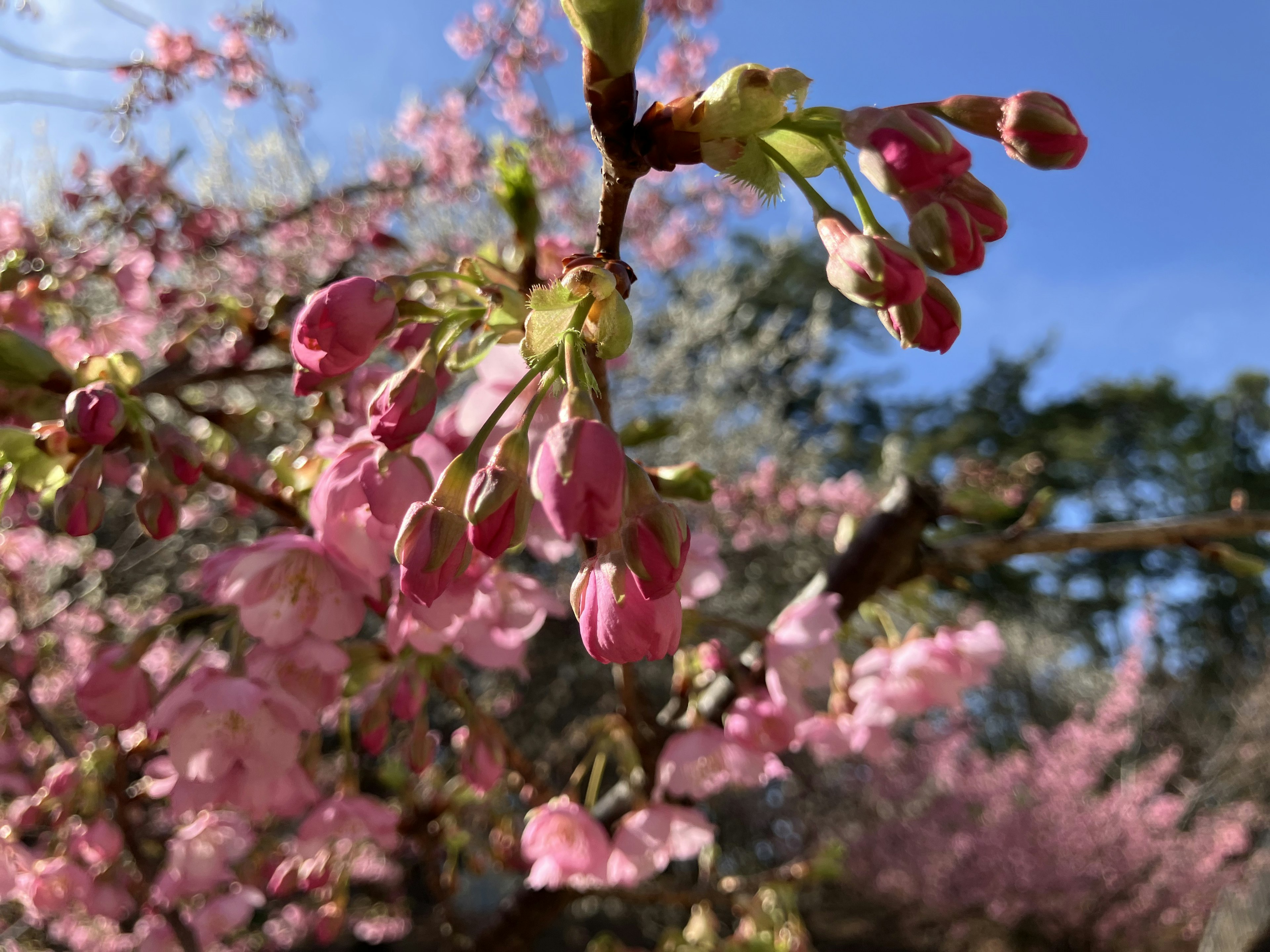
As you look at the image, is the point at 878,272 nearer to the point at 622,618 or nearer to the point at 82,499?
the point at 622,618

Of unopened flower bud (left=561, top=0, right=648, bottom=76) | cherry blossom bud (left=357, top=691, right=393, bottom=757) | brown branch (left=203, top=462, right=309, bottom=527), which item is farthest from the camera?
cherry blossom bud (left=357, top=691, right=393, bottom=757)

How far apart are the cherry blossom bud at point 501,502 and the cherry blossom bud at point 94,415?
32 centimetres

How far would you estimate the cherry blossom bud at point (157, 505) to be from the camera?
648mm

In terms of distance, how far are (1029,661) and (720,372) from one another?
4.41 metres

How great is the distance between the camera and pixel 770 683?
3.14 ft

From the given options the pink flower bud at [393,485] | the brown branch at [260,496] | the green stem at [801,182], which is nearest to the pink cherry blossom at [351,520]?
the pink flower bud at [393,485]

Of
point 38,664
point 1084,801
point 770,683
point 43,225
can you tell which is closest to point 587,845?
point 770,683

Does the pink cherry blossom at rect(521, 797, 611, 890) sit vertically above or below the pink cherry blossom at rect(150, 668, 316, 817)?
below

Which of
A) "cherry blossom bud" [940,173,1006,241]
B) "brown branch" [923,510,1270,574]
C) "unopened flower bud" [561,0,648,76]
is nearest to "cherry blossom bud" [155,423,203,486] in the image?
"unopened flower bud" [561,0,648,76]

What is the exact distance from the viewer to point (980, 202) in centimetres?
43

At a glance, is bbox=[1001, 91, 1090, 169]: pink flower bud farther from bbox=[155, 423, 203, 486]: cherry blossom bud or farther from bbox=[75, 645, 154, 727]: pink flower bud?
bbox=[75, 645, 154, 727]: pink flower bud

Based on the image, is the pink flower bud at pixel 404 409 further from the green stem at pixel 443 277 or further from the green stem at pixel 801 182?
the green stem at pixel 801 182

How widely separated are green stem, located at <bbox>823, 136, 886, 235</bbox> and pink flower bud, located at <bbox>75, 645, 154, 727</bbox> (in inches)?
28.4

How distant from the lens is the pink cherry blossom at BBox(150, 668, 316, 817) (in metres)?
0.68
